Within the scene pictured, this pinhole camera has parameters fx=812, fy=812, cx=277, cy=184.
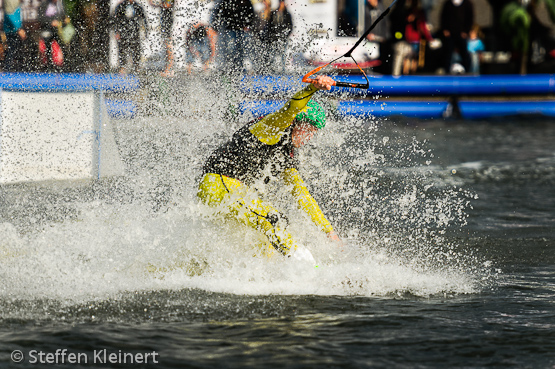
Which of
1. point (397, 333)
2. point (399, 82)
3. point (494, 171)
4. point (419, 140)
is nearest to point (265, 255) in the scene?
point (397, 333)

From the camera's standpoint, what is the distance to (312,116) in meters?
5.32

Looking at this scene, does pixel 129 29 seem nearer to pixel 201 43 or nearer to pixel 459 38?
pixel 201 43

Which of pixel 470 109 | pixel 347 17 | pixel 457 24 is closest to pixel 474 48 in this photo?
pixel 457 24

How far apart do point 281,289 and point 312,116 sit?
1.15 m

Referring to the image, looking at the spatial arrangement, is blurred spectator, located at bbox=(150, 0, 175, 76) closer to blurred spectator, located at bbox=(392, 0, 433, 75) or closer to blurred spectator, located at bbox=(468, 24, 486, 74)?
blurred spectator, located at bbox=(392, 0, 433, 75)

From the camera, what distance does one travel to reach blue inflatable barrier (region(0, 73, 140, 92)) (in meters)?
8.51

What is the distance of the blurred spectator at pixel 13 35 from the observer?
1239 cm

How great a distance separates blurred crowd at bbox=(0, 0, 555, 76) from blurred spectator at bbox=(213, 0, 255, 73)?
0.06 ft

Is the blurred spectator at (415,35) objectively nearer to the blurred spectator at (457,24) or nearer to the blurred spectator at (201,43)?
the blurred spectator at (457,24)

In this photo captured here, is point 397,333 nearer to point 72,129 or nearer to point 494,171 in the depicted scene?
point 72,129

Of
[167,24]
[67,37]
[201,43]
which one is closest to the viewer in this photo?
[167,24]

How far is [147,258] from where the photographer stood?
571 cm

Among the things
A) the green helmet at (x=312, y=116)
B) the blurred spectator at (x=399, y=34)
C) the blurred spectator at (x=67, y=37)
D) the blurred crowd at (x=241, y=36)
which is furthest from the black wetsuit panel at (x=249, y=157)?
the blurred spectator at (x=399, y=34)

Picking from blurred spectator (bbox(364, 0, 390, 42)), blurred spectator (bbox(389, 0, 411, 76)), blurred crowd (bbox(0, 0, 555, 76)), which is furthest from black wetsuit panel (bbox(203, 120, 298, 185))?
blurred spectator (bbox(389, 0, 411, 76))
